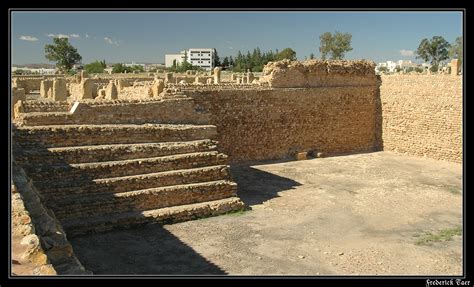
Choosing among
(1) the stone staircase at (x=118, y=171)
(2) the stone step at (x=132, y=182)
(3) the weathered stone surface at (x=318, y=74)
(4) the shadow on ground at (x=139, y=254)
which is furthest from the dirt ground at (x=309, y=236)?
(3) the weathered stone surface at (x=318, y=74)

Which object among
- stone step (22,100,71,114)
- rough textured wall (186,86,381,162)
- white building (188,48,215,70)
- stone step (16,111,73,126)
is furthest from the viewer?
white building (188,48,215,70)

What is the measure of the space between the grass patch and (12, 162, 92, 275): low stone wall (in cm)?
777

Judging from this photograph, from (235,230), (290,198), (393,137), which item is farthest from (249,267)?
(393,137)

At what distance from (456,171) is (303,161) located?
5988 millimetres

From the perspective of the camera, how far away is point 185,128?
14.1 meters

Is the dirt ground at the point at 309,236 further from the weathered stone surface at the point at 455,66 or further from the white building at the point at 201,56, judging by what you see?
the white building at the point at 201,56

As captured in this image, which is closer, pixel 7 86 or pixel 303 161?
pixel 7 86

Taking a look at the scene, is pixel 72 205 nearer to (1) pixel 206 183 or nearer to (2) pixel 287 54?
(1) pixel 206 183

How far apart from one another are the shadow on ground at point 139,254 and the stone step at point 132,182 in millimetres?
1164

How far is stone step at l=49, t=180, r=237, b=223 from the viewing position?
432 inches

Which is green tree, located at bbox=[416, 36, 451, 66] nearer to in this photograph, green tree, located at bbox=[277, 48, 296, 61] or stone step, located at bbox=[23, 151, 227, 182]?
green tree, located at bbox=[277, 48, 296, 61]

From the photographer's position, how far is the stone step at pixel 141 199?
36.0 ft

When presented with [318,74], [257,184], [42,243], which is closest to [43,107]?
[257,184]

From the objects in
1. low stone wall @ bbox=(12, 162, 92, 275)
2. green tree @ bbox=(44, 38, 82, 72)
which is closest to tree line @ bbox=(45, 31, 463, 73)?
green tree @ bbox=(44, 38, 82, 72)
